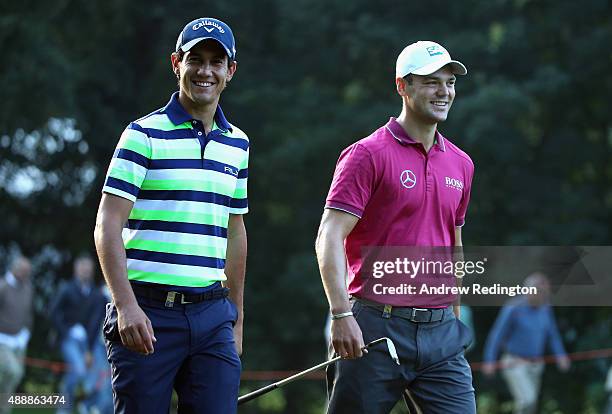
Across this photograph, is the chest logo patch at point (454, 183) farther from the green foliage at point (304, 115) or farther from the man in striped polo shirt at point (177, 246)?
the green foliage at point (304, 115)

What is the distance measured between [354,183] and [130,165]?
1189mm

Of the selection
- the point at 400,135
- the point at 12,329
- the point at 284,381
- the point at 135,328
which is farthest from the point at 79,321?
the point at 135,328

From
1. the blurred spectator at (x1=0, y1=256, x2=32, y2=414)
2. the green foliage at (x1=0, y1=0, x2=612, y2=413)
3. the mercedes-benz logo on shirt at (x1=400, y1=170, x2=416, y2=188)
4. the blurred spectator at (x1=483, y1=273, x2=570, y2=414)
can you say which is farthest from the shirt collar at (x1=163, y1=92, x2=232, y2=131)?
the green foliage at (x1=0, y1=0, x2=612, y2=413)

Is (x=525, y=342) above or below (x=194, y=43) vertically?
above

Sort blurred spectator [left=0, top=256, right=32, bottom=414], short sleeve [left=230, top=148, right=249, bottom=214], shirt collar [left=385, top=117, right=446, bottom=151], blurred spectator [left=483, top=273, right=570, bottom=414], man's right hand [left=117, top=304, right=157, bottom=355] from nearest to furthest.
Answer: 1. man's right hand [left=117, top=304, right=157, bottom=355]
2. short sleeve [left=230, top=148, right=249, bottom=214]
3. shirt collar [left=385, top=117, right=446, bottom=151]
4. blurred spectator [left=0, top=256, right=32, bottom=414]
5. blurred spectator [left=483, top=273, right=570, bottom=414]

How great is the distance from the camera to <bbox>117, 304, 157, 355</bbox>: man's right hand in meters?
4.94

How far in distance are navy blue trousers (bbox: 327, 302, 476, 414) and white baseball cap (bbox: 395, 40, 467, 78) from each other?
46.1 inches

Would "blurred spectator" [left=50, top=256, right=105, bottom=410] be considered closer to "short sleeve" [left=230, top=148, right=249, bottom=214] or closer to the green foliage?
the green foliage

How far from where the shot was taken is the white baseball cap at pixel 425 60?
5977 mm

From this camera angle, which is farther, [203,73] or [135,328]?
[203,73]

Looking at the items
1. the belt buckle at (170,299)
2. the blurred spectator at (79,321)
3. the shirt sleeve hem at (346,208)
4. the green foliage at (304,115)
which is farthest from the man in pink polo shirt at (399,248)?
the green foliage at (304,115)

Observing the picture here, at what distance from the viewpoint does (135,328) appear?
4938 millimetres

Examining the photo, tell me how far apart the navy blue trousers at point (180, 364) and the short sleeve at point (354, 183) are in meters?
0.83

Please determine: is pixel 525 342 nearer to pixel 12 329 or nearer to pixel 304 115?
pixel 12 329
